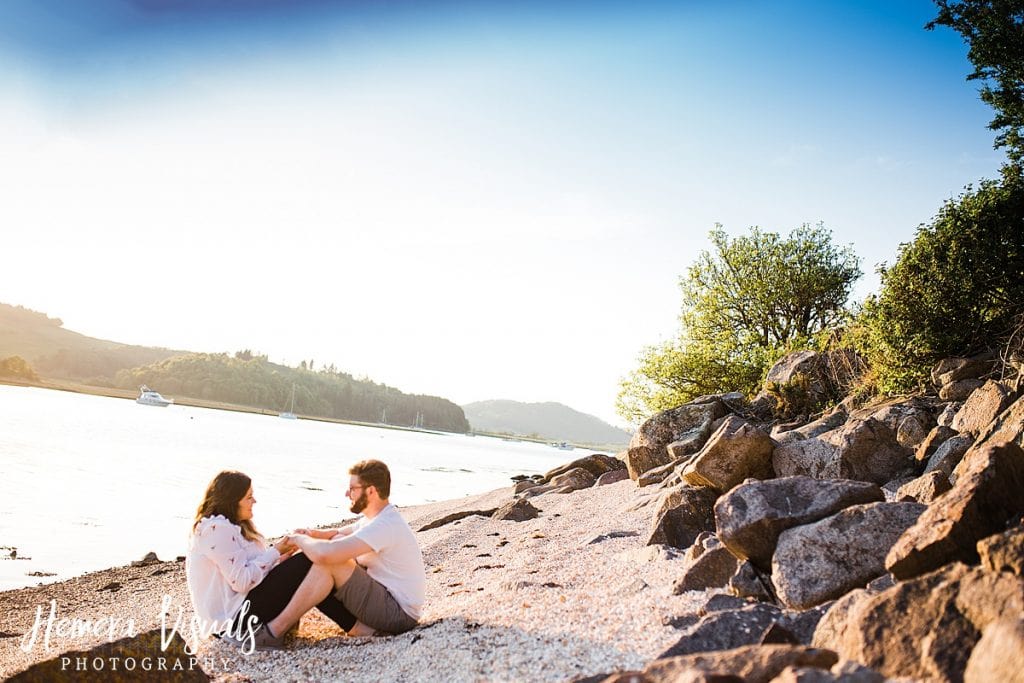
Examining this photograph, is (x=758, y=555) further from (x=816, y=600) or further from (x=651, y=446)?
(x=651, y=446)

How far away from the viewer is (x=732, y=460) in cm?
991

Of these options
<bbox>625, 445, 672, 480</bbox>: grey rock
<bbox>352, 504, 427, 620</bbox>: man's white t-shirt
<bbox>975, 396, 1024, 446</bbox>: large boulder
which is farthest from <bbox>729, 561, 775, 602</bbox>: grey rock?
<bbox>625, 445, 672, 480</bbox>: grey rock

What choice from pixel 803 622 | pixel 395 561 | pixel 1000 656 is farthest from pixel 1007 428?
pixel 395 561

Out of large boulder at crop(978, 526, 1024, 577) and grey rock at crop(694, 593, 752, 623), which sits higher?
large boulder at crop(978, 526, 1024, 577)

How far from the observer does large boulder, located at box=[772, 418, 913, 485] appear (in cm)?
1020

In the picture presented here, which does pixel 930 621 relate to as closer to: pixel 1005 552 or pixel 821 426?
pixel 1005 552

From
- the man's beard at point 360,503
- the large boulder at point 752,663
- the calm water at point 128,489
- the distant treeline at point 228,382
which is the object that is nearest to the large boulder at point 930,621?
the large boulder at point 752,663

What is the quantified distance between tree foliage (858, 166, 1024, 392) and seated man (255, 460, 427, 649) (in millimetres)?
12062

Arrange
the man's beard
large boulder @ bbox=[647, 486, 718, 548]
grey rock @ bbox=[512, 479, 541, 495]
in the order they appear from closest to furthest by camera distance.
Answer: the man's beard → large boulder @ bbox=[647, 486, 718, 548] → grey rock @ bbox=[512, 479, 541, 495]

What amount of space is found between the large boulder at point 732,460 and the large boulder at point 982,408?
3.10m

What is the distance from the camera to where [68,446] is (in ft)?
125

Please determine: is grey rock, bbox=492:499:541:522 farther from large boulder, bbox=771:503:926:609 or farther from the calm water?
large boulder, bbox=771:503:926:609

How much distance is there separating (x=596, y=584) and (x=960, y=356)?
1063 centimetres

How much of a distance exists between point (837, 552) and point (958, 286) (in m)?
10.9
